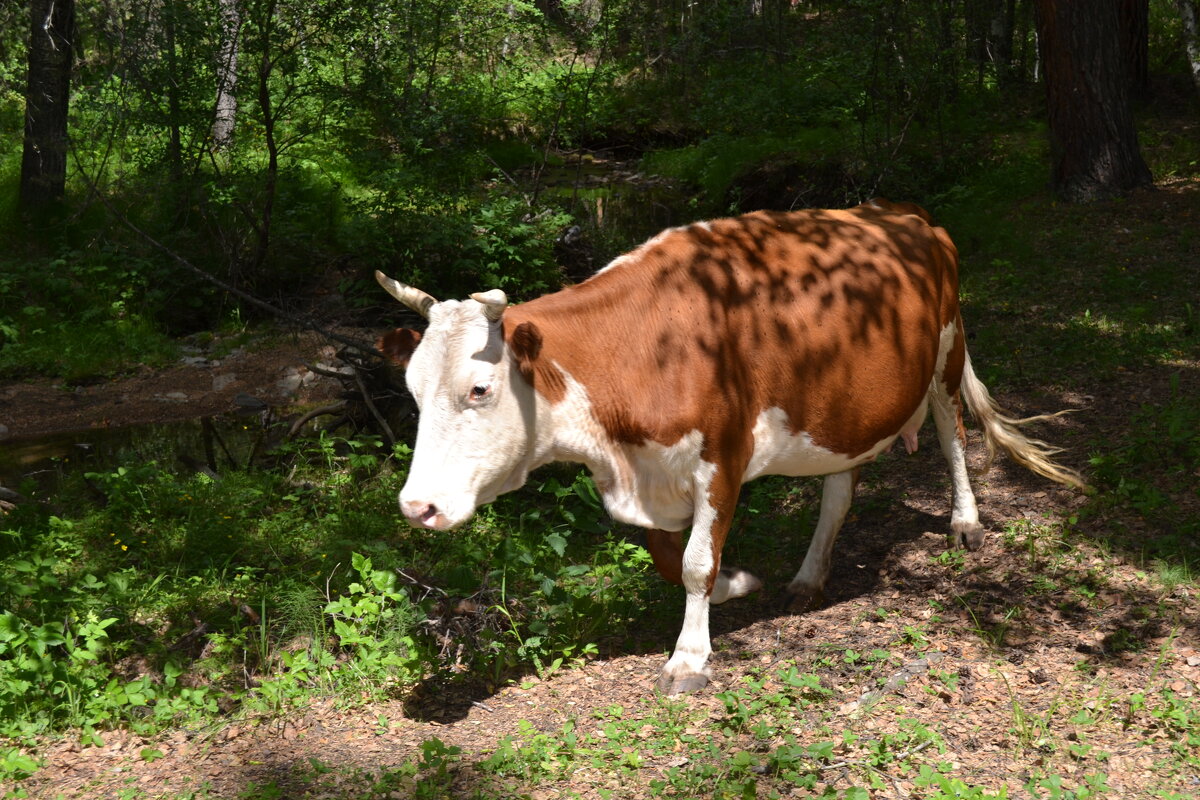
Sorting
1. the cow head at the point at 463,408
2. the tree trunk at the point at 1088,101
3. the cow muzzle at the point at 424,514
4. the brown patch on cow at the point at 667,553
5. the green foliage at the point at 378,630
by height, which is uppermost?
the tree trunk at the point at 1088,101

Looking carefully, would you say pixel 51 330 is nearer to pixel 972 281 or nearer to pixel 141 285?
pixel 141 285

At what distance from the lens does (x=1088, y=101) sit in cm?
1113

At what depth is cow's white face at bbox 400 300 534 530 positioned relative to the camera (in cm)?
429

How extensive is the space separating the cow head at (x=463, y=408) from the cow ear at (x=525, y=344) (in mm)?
33

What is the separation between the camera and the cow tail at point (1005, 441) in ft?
20.1

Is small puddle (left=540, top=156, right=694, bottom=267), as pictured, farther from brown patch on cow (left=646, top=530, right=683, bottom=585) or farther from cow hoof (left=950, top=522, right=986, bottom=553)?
brown patch on cow (left=646, top=530, right=683, bottom=585)

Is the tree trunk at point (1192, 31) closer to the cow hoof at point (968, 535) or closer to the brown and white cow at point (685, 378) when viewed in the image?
the cow hoof at point (968, 535)

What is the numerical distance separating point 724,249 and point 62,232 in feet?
34.1

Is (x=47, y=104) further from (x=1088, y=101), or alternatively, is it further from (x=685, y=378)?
(x=1088, y=101)

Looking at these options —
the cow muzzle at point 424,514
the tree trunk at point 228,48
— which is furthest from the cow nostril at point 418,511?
the tree trunk at point 228,48

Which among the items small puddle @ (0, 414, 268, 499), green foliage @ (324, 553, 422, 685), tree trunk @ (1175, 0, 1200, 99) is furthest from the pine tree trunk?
green foliage @ (324, 553, 422, 685)

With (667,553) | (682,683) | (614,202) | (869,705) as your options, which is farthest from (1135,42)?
(682,683)

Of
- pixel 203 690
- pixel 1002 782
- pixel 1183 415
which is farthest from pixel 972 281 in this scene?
pixel 203 690

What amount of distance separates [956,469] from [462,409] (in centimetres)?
305
